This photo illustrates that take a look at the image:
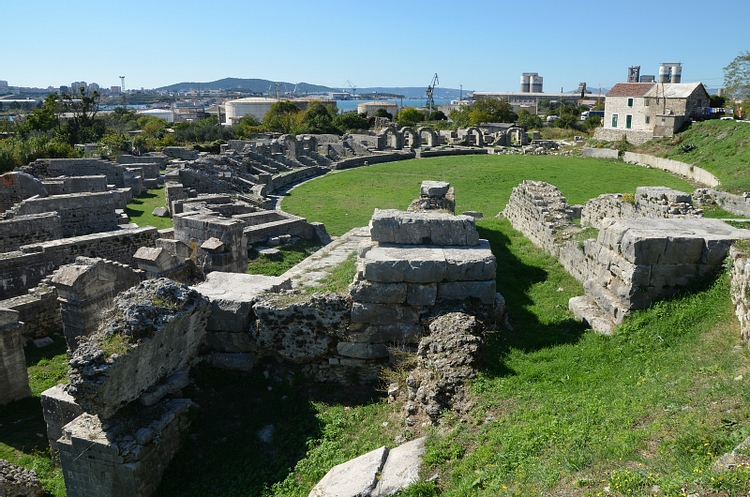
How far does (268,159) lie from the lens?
109ft

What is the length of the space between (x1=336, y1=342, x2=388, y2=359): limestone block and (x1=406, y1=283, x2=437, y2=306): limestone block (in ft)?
2.38

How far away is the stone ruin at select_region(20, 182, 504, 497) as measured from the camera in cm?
568

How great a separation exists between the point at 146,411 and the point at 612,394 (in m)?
4.91

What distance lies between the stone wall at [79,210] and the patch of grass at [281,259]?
16.5ft

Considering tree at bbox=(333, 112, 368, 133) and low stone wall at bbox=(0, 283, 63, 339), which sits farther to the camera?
tree at bbox=(333, 112, 368, 133)

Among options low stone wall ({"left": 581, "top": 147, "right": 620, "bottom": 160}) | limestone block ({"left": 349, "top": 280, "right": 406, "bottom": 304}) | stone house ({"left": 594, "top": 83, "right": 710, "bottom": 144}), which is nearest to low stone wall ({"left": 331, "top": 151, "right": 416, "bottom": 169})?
low stone wall ({"left": 581, "top": 147, "right": 620, "bottom": 160})

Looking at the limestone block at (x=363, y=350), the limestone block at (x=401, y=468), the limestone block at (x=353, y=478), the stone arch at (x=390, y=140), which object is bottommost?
the limestone block at (x=353, y=478)

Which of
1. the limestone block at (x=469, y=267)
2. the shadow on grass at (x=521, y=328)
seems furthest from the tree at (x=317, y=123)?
the limestone block at (x=469, y=267)

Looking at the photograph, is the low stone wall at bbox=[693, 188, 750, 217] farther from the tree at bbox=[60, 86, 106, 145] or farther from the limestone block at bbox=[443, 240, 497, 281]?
the tree at bbox=[60, 86, 106, 145]

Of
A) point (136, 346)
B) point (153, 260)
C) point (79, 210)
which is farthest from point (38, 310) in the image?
point (79, 210)

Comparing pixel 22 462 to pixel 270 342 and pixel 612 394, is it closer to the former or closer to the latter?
pixel 270 342

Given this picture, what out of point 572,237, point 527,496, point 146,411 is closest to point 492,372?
point 527,496

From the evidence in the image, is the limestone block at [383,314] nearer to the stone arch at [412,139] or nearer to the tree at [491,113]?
the stone arch at [412,139]

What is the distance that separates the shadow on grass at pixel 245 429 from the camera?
19.3 ft
